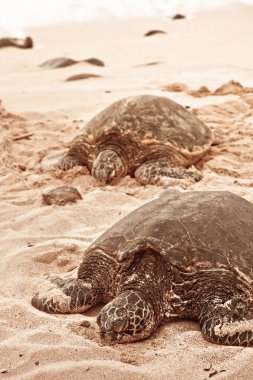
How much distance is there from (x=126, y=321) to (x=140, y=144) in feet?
9.17

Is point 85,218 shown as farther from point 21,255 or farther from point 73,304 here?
point 73,304

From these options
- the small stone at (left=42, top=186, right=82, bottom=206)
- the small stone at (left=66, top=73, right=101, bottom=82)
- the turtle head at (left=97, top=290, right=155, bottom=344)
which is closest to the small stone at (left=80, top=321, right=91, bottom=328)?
the turtle head at (left=97, top=290, right=155, bottom=344)

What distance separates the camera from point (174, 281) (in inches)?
103

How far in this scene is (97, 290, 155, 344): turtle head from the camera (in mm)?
2428

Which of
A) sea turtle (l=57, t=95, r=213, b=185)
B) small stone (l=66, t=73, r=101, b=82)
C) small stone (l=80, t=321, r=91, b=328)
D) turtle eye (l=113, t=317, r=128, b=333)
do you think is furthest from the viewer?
small stone (l=66, t=73, r=101, b=82)

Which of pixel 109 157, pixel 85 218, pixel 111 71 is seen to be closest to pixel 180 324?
pixel 85 218

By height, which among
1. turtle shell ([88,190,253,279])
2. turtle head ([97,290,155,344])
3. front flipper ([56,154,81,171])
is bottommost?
front flipper ([56,154,81,171])

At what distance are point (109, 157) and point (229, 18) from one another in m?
14.6

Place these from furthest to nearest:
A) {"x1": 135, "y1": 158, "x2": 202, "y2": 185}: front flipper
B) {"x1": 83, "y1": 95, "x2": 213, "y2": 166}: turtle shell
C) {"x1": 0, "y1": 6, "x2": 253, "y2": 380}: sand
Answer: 1. {"x1": 83, "y1": 95, "x2": 213, "y2": 166}: turtle shell
2. {"x1": 135, "y1": 158, "x2": 202, "y2": 185}: front flipper
3. {"x1": 0, "y1": 6, "x2": 253, "y2": 380}: sand

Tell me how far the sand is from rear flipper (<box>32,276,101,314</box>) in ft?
0.19

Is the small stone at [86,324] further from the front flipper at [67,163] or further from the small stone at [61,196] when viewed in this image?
the front flipper at [67,163]


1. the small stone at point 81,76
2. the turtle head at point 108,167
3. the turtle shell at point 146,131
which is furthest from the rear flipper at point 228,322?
the small stone at point 81,76

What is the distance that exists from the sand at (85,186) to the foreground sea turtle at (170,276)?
Answer: 8cm

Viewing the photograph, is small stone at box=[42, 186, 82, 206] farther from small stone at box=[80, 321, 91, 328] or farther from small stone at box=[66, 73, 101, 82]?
small stone at box=[66, 73, 101, 82]
